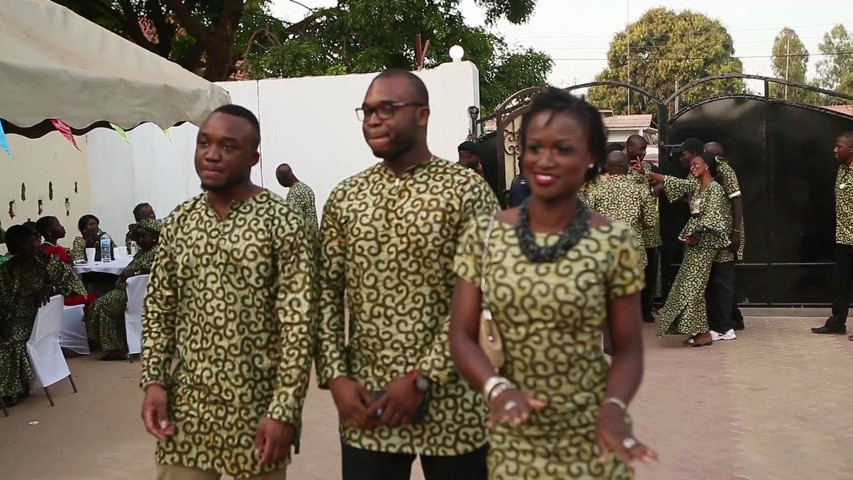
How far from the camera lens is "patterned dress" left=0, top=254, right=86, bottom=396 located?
6629 mm

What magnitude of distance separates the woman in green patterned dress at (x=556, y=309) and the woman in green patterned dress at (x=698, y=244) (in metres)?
5.97

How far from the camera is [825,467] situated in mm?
4855

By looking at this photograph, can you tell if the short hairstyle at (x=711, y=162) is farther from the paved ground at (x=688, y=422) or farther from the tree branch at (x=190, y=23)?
the tree branch at (x=190, y=23)

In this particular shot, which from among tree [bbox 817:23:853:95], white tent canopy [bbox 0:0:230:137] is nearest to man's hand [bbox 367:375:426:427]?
white tent canopy [bbox 0:0:230:137]

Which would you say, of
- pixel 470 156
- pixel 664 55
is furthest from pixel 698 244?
pixel 664 55

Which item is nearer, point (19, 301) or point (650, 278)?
point (19, 301)

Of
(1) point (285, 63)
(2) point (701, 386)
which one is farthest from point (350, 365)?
(1) point (285, 63)

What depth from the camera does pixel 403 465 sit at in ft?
8.86

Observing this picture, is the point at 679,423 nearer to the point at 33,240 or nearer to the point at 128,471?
the point at 128,471

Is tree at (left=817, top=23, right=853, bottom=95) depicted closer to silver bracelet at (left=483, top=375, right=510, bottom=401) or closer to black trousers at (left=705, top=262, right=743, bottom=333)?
black trousers at (left=705, top=262, right=743, bottom=333)

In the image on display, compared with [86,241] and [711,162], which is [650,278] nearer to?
[711,162]

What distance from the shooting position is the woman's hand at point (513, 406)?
2.05 m

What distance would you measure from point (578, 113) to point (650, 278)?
24.1 feet

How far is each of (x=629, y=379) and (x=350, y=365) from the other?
887 mm
